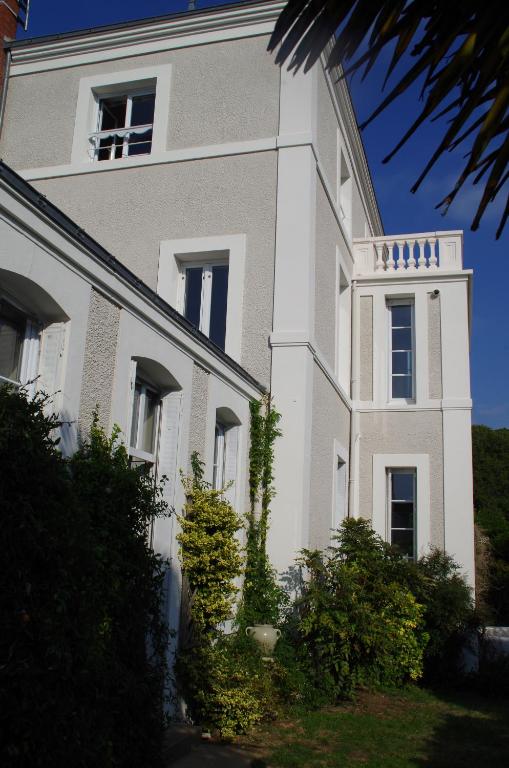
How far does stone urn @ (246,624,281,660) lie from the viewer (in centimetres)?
783

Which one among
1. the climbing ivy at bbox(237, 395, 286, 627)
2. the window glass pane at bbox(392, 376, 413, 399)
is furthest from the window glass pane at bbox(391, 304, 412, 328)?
the climbing ivy at bbox(237, 395, 286, 627)

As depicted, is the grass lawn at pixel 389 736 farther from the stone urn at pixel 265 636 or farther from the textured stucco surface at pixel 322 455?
the textured stucco surface at pixel 322 455

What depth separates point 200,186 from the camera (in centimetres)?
1080

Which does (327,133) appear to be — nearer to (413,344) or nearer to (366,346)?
(366,346)

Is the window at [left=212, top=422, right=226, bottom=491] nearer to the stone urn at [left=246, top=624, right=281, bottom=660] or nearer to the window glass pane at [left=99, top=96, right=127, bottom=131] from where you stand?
the stone urn at [left=246, top=624, right=281, bottom=660]

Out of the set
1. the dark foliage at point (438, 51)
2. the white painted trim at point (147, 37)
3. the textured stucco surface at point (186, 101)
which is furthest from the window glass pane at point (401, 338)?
the dark foliage at point (438, 51)

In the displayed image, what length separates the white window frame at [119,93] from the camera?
1128 cm

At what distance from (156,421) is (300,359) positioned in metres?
2.95

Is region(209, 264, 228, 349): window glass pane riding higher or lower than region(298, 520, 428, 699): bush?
higher

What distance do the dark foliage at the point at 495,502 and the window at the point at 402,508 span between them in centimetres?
487

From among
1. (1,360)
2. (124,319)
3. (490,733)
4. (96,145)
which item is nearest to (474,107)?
(1,360)

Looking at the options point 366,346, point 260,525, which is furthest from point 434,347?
point 260,525

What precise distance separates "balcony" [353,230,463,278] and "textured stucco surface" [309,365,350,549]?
3.09m

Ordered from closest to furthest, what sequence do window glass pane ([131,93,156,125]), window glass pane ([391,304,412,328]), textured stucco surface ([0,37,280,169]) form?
textured stucco surface ([0,37,280,169]) → window glass pane ([131,93,156,125]) → window glass pane ([391,304,412,328])
